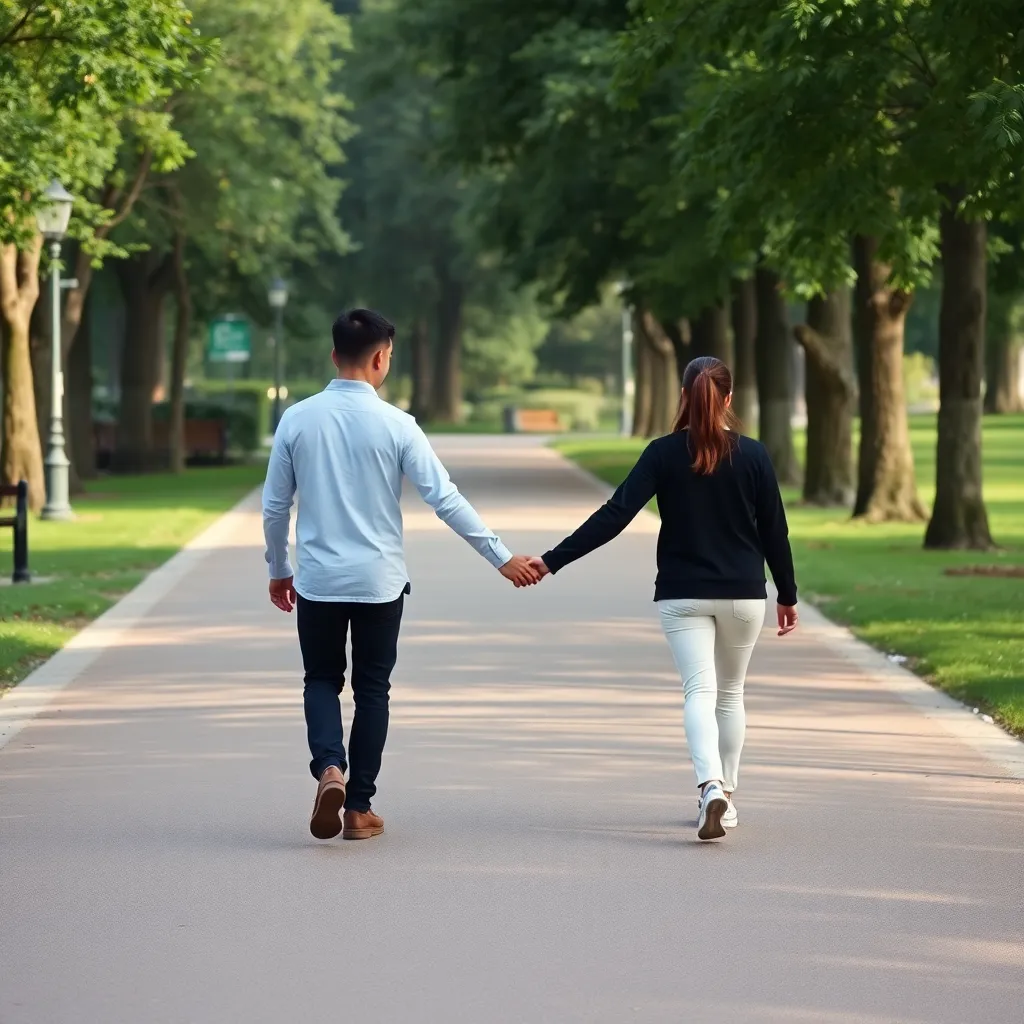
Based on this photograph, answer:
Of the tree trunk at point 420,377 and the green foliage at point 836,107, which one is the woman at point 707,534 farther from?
the tree trunk at point 420,377

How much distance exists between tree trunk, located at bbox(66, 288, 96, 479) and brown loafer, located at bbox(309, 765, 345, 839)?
101 feet

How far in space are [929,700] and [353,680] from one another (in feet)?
14.6

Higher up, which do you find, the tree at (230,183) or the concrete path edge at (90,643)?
the tree at (230,183)

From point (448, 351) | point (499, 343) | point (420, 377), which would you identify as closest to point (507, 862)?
point (448, 351)

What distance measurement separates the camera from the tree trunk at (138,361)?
42.2 m

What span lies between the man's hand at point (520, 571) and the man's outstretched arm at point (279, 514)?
2.50 feet

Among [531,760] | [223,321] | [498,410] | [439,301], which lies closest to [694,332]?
[223,321]

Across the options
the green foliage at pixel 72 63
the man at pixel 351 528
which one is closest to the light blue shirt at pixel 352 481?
the man at pixel 351 528

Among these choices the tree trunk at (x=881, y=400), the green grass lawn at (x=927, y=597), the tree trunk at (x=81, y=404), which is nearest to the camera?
the green grass lawn at (x=927, y=597)

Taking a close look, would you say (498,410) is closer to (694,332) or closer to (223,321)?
(223,321)

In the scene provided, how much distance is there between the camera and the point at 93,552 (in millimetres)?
21422

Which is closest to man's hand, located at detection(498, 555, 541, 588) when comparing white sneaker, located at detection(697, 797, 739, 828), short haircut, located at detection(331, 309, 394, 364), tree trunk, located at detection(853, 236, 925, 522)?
short haircut, located at detection(331, 309, 394, 364)

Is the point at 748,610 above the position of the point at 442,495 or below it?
below

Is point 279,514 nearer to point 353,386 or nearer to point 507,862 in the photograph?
point 353,386
